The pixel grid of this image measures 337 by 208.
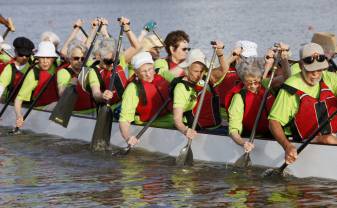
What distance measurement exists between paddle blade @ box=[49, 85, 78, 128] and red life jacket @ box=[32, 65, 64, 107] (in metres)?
1.19

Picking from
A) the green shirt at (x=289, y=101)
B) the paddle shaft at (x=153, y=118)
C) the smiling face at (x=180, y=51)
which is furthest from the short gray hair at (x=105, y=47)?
the green shirt at (x=289, y=101)

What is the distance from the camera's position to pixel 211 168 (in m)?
11.6

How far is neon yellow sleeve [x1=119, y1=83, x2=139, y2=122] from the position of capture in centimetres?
1236

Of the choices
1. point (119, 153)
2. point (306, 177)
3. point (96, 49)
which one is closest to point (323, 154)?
point (306, 177)

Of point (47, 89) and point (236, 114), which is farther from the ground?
point (47, 89)

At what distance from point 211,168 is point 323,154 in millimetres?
1860

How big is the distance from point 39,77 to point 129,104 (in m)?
3.46

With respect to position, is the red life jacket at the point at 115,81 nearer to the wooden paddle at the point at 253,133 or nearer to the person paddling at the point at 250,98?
the person paddling at the point at 250,98

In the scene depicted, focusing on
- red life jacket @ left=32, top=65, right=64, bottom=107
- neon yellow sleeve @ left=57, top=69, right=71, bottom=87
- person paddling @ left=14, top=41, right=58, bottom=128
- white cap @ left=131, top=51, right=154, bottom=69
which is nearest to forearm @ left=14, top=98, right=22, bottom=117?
person paddling @ left=14, top=41, right=58, bottom=128

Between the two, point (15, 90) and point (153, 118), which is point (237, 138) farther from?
point (15, 90)

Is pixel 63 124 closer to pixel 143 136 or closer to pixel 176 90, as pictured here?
pixel 143 136

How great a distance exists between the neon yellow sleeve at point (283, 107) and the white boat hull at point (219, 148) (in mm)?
451

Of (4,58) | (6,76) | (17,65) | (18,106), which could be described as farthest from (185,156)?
(4,58)

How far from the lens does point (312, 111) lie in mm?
10133
